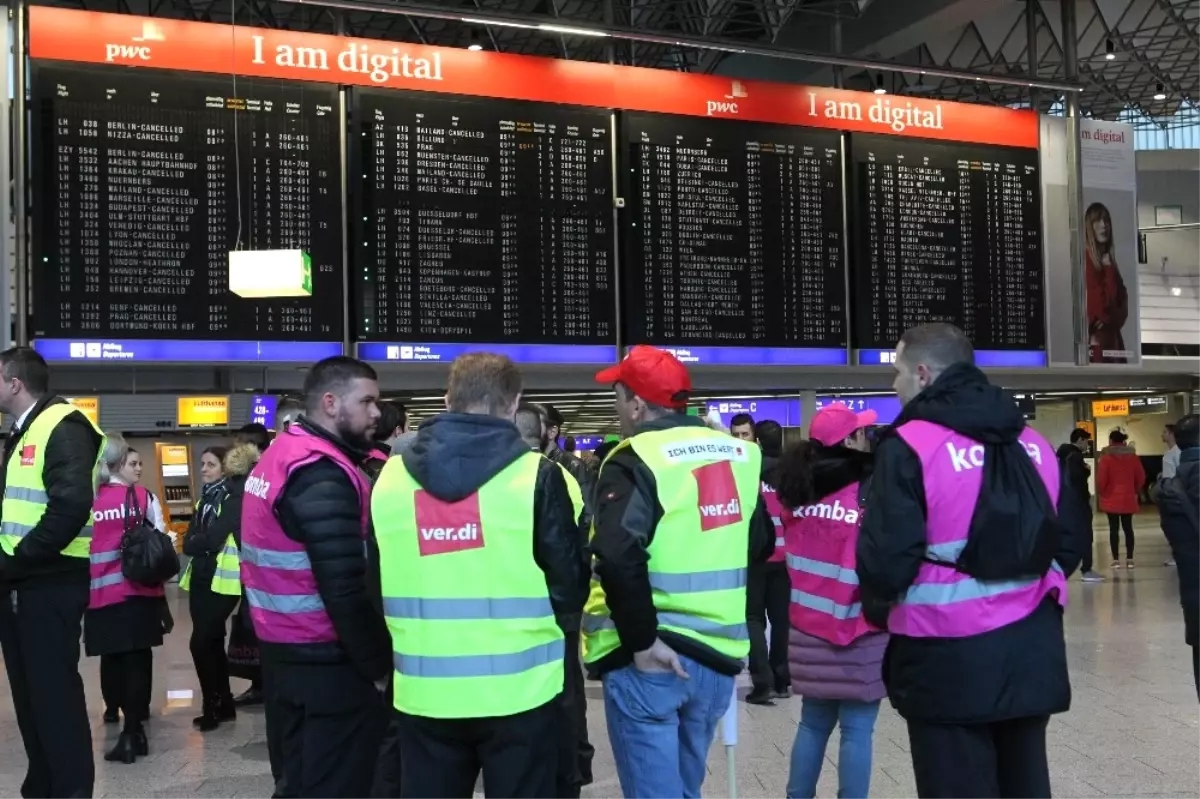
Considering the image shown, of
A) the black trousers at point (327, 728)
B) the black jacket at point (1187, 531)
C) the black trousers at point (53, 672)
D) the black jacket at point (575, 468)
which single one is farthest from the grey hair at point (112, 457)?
the black jacket at point (1187, 531)

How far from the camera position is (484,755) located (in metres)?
2.70

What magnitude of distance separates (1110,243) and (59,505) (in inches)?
392

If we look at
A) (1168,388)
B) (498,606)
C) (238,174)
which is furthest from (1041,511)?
(1168,388)

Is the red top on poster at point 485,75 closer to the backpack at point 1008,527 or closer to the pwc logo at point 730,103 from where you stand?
the pwc logo at point 730,103

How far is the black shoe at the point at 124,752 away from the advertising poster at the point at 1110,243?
882 cm

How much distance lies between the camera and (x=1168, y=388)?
617 inches

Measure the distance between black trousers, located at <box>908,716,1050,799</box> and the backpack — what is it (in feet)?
1.27

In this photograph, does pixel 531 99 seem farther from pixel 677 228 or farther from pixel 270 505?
pixel 270 505

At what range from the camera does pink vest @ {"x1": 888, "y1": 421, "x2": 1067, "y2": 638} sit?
278cm

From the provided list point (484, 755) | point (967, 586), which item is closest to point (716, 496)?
point (967, 586)

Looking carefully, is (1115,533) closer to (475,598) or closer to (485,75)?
(485,75)

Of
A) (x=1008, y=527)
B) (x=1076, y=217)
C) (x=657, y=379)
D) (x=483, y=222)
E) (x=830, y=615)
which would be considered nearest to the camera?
(x=1008, y=527)

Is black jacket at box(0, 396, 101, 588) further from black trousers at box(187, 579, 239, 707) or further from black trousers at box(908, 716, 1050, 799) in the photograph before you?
black trousers at box(908, 716, 1050, 799)

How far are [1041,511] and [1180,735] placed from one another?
3.57m
